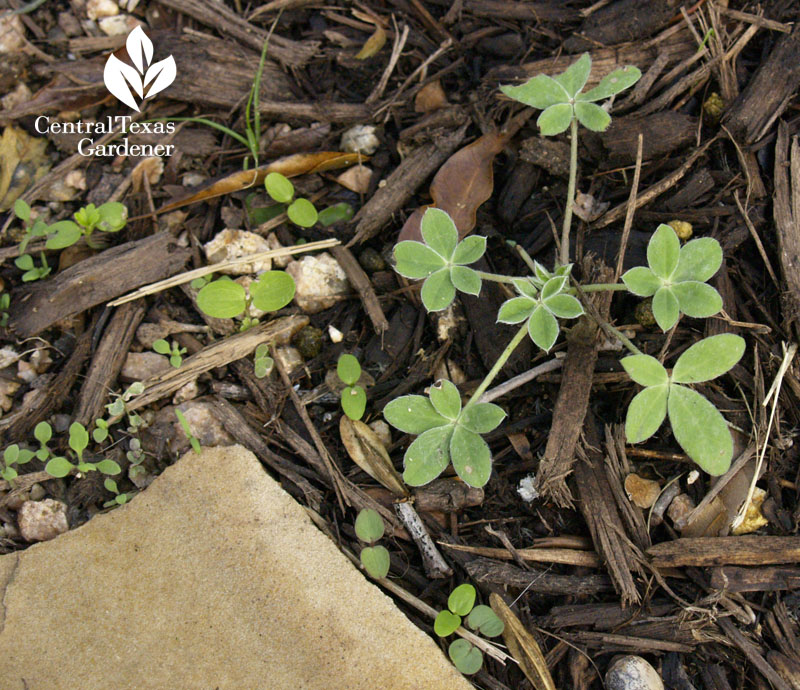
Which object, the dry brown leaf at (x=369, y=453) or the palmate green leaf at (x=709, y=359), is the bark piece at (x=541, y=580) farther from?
the palmate green leaf at (x=709, y=359)

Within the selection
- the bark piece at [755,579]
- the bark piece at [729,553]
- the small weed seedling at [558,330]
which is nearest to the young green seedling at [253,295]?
the small weed seedling at [558,330]

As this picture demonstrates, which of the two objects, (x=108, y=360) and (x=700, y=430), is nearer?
(x=700, y=430)

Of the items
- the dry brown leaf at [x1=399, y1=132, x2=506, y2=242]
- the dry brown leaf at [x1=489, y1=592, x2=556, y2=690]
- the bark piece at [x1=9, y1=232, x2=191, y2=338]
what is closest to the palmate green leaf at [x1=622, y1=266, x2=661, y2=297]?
the dry brown leaf at [x1=399, y1=132, x2=506, y2=242]

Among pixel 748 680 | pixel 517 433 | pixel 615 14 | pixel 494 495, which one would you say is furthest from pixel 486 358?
pixel 615 14

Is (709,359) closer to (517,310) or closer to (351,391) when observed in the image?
(517,310)

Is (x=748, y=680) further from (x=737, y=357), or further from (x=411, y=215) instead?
(x=411, y=215)

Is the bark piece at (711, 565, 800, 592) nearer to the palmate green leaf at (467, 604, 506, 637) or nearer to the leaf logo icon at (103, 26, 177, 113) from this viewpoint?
the palmate green leaf at (467, 604, 506, 637)

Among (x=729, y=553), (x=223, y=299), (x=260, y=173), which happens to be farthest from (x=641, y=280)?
(x=260, y=173)
